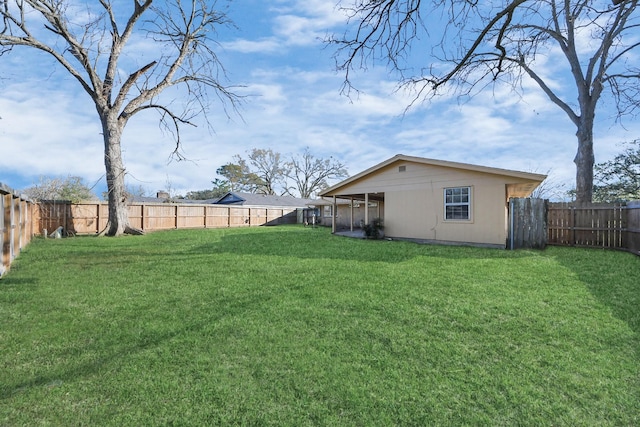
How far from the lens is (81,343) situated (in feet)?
10.2

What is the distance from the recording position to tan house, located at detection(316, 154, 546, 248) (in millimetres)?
9555

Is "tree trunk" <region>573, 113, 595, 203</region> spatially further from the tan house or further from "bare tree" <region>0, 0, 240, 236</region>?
"bare tree" <region>0, 0, 240, 236</region>

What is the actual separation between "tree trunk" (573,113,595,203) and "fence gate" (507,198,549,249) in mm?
4216

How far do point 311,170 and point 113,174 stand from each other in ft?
92.5

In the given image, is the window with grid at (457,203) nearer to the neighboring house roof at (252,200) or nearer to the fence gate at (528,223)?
the fence gate at (528,223)

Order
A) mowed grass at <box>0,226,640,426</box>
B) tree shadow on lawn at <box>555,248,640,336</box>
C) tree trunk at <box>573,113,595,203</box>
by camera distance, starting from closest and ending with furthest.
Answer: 1. mowed grass at <box>0,226,640,426</box>
2. tree shadow on lawn at <box>555,248,640,336</box>
3. tree trunk at <box>573,113,595,203</box>

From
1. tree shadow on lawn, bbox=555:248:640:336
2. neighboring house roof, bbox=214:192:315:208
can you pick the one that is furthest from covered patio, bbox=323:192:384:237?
tree shadow on lawn, bbox=555:248:640:336

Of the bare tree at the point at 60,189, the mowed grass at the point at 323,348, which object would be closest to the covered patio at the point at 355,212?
the mowed grass at the point at 323,348

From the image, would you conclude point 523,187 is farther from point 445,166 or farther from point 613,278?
point 613,278

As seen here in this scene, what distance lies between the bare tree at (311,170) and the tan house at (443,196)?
27.3 meters

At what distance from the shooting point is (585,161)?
39.4 feet

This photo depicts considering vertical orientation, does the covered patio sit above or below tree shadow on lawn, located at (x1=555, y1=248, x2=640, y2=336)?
above

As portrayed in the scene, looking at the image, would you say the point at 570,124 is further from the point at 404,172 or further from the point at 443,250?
the point at 443,250

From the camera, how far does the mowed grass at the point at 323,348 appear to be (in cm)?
210
